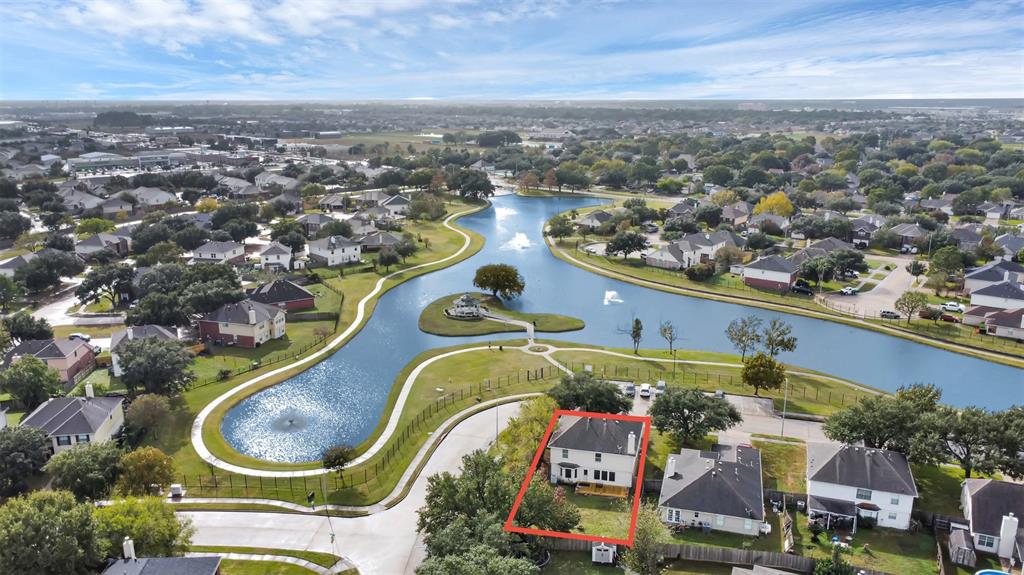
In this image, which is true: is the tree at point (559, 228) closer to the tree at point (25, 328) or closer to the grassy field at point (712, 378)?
the grassy field at point (712, 378)

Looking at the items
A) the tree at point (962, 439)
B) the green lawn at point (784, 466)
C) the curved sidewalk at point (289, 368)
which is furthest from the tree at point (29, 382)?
the tree at point (962, 439)

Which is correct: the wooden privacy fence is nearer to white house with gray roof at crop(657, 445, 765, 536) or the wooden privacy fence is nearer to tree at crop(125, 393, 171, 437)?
white house with gray roof at crop(657, 445, 765, 536)

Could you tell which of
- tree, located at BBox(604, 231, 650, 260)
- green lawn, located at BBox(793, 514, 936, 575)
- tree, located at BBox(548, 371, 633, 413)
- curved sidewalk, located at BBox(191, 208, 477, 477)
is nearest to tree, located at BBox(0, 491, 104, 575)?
curved sidewalk, located at BBox(191, 208, 477, 477)

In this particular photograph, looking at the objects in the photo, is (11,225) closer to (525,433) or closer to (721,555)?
(525,433)

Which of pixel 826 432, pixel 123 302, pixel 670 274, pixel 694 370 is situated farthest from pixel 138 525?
pixel 670 274

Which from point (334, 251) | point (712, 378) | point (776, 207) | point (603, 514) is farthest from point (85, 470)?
point (776, 207)
